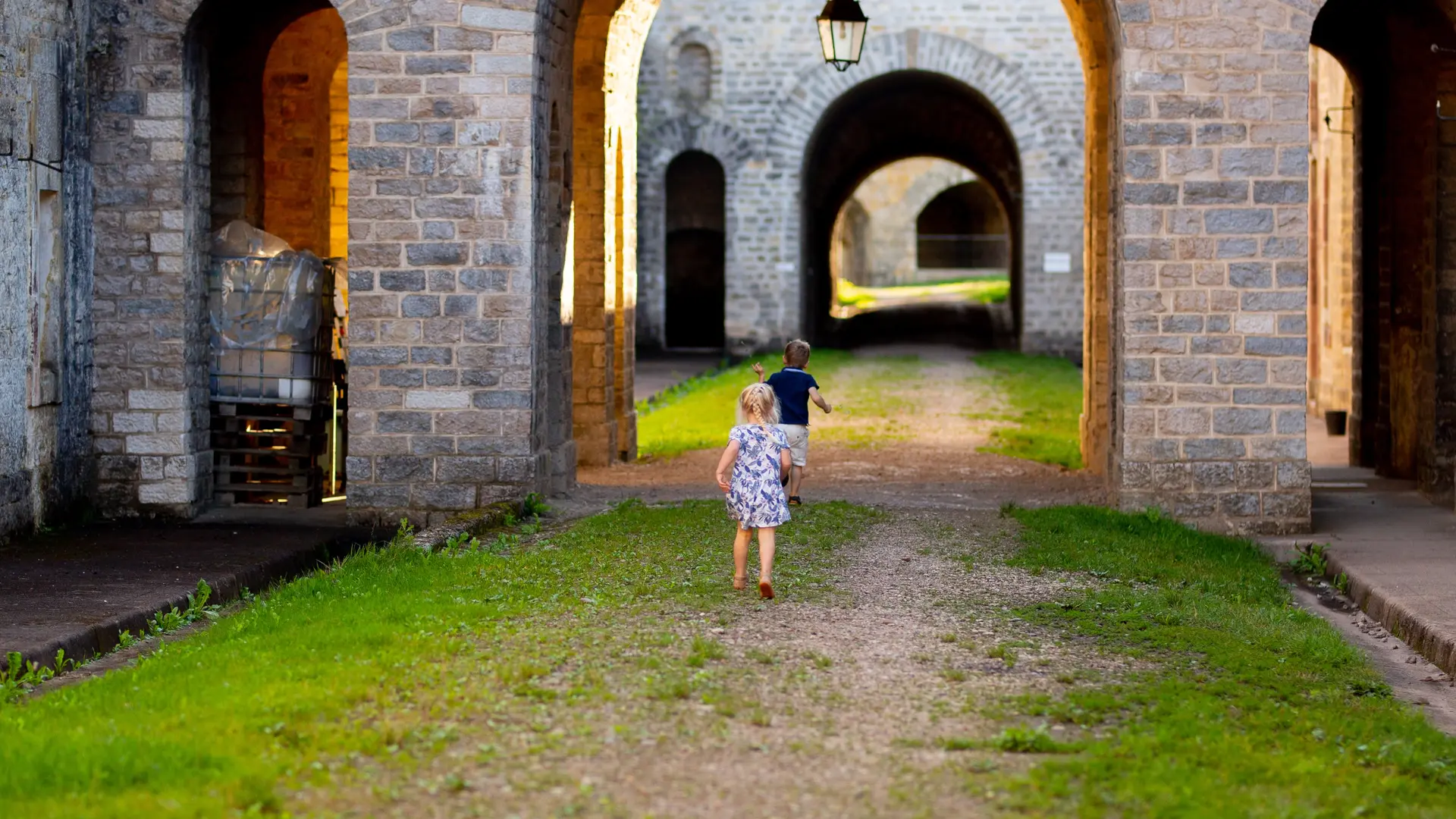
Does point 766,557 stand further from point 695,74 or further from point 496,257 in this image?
point 695,74

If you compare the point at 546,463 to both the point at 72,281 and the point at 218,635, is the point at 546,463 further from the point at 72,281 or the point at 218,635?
the point at 218,635

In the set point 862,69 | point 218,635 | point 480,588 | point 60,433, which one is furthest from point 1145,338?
point 862,69

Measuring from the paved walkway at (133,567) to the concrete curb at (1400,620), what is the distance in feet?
17.6

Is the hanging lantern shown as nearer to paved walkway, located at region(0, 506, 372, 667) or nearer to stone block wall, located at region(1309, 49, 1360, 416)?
paved walkway, located at region(0, 506, 372, 667)

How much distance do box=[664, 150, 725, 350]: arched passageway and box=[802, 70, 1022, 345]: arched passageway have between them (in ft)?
5.88

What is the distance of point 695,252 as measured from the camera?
30.7 metres

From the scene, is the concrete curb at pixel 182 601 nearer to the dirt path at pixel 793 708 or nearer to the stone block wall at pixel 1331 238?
the dirt path at pixel 793 708

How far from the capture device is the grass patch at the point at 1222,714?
4.64 metres

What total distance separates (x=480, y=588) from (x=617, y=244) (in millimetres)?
6725

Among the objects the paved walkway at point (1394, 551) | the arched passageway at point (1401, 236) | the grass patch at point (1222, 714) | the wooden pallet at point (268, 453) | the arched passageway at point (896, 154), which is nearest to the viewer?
the grass patch at point (1222, 714)

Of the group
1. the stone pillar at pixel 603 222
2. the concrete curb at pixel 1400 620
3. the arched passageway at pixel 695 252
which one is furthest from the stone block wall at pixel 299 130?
the arched passageway at pixel 695 252

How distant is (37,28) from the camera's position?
9.53 meters

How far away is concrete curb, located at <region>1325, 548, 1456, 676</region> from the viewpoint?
702 centimetres

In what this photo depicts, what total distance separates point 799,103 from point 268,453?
16.5m
